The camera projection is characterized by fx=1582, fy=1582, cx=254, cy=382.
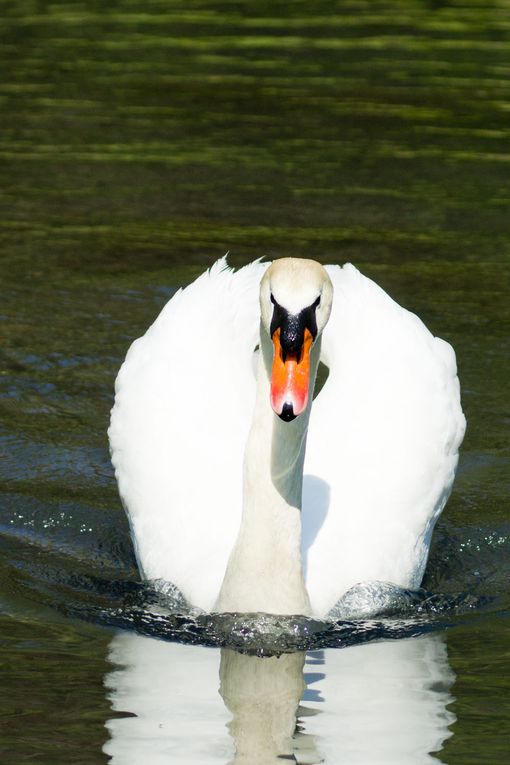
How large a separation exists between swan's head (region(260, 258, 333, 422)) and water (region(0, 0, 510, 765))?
1202mm

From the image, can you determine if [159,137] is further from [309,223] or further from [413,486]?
[413,486]

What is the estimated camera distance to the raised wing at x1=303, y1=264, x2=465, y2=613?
6.97 meters

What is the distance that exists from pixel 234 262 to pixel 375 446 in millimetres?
4352

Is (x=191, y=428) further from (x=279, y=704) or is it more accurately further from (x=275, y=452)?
(x=279, y=704)

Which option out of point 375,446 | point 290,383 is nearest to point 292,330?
point 290,383

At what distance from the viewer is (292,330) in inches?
225

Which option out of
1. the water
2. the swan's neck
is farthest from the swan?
the water

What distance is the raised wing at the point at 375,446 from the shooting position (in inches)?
274

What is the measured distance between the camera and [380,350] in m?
7.73

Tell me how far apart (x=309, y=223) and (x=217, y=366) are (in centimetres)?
481

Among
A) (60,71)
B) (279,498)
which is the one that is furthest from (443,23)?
(279,498)

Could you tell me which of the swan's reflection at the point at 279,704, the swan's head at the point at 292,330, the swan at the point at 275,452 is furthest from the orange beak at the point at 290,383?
the swan's reflection at the point at 279,704

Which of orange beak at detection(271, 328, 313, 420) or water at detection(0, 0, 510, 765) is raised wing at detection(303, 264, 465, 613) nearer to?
water at detection(0, 0, 510, 765)

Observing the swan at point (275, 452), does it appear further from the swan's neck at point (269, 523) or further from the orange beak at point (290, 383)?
the orange beak at point (290, 383)
